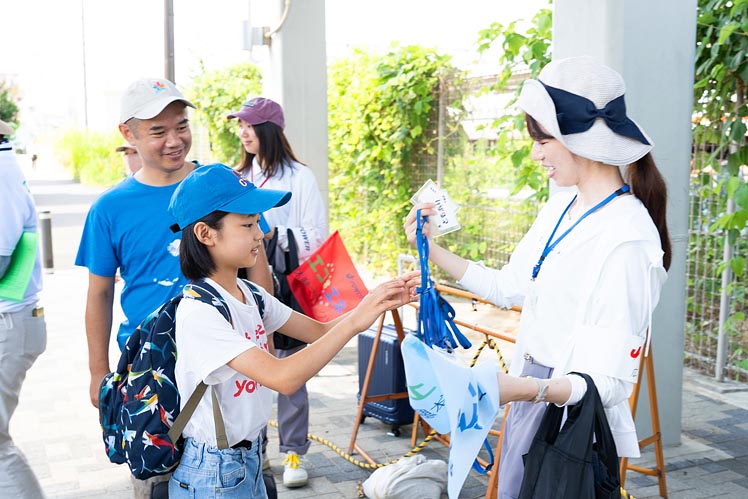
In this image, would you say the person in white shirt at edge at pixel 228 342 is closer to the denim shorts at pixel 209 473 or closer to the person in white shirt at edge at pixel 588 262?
the denim shorts at pixel 209 473

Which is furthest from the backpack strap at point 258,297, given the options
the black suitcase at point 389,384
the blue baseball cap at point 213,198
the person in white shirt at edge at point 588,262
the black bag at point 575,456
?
the black suitcase at point 389,384

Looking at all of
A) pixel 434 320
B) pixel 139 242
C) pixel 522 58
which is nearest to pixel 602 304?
pixel 434 320

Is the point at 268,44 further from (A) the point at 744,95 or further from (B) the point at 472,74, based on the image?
(A) the point at 744,95

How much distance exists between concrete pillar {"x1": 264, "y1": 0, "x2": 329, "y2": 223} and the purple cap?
242 centimetres

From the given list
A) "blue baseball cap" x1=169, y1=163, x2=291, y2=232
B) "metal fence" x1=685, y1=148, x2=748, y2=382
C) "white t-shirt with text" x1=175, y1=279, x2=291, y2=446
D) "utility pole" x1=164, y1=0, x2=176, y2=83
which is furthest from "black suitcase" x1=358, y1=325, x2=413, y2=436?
"utility pole" x1=164, y1=0, x2=176, y2=83

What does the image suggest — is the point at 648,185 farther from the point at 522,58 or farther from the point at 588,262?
the point at 522,58

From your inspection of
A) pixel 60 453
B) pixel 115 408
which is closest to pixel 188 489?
pixel 115 408

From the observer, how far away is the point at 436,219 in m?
2.55

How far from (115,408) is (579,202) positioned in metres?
1.50

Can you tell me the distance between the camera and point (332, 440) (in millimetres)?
4801

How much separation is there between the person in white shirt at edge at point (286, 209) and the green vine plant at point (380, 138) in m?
4.10

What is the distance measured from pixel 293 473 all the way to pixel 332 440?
723 mm

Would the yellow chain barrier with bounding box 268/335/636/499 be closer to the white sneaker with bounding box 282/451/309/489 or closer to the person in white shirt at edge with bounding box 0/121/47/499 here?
the white sneaker with bounding box 282/451/309/489

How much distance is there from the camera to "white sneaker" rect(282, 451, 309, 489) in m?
4.09
